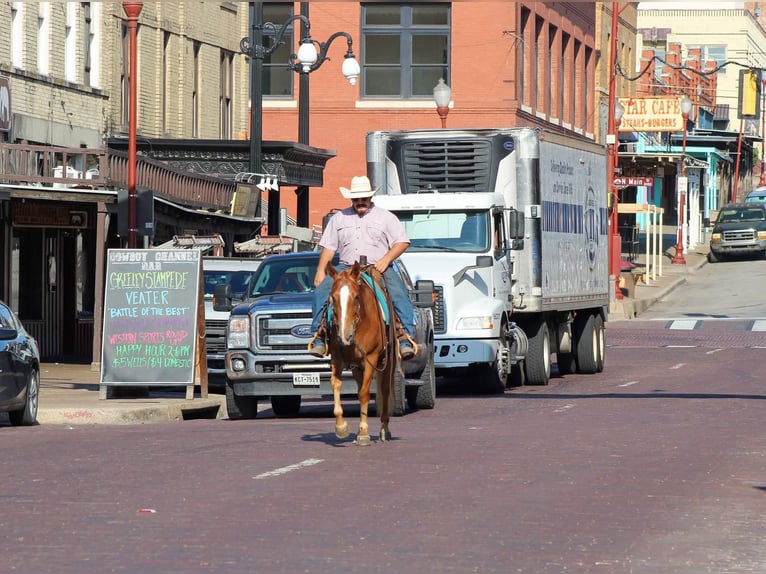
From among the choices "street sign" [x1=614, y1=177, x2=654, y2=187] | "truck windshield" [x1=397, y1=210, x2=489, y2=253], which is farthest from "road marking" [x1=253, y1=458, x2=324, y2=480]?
"street sign" [x1=614, y1=177, x2=654, y2=187]

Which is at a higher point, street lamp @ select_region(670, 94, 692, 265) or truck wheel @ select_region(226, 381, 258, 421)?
street lamp @ select_region(670, 94, 692, 265)

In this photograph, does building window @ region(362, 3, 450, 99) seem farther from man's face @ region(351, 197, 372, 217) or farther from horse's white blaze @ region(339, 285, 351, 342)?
horse's white blaze @ region(339, 285, 351, 342)

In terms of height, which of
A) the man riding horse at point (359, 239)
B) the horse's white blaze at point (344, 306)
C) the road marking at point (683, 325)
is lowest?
the road marking at point (683, 325)

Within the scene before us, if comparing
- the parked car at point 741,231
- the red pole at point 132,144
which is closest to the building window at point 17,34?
the red pole at point 132,144

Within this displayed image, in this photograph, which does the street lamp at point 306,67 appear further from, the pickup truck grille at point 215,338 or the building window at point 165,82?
the pickup truck grille at point 215,338

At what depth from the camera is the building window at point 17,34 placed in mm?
33438

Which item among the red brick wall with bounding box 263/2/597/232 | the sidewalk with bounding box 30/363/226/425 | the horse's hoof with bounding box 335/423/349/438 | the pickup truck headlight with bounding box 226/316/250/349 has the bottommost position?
the sidewalk with bounding box 30/363/226/425

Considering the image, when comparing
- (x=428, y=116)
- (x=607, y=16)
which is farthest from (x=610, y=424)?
(x=607, y=16)

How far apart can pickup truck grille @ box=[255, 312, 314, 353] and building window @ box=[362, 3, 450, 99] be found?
3822cm

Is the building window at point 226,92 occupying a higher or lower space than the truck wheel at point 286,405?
higher

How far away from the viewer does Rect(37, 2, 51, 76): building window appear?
34.8 m

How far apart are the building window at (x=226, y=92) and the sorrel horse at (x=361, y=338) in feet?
105

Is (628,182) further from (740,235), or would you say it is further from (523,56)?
(740,235)

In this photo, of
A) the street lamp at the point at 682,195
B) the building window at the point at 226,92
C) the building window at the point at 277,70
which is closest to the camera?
the building window at the point at 226,92
